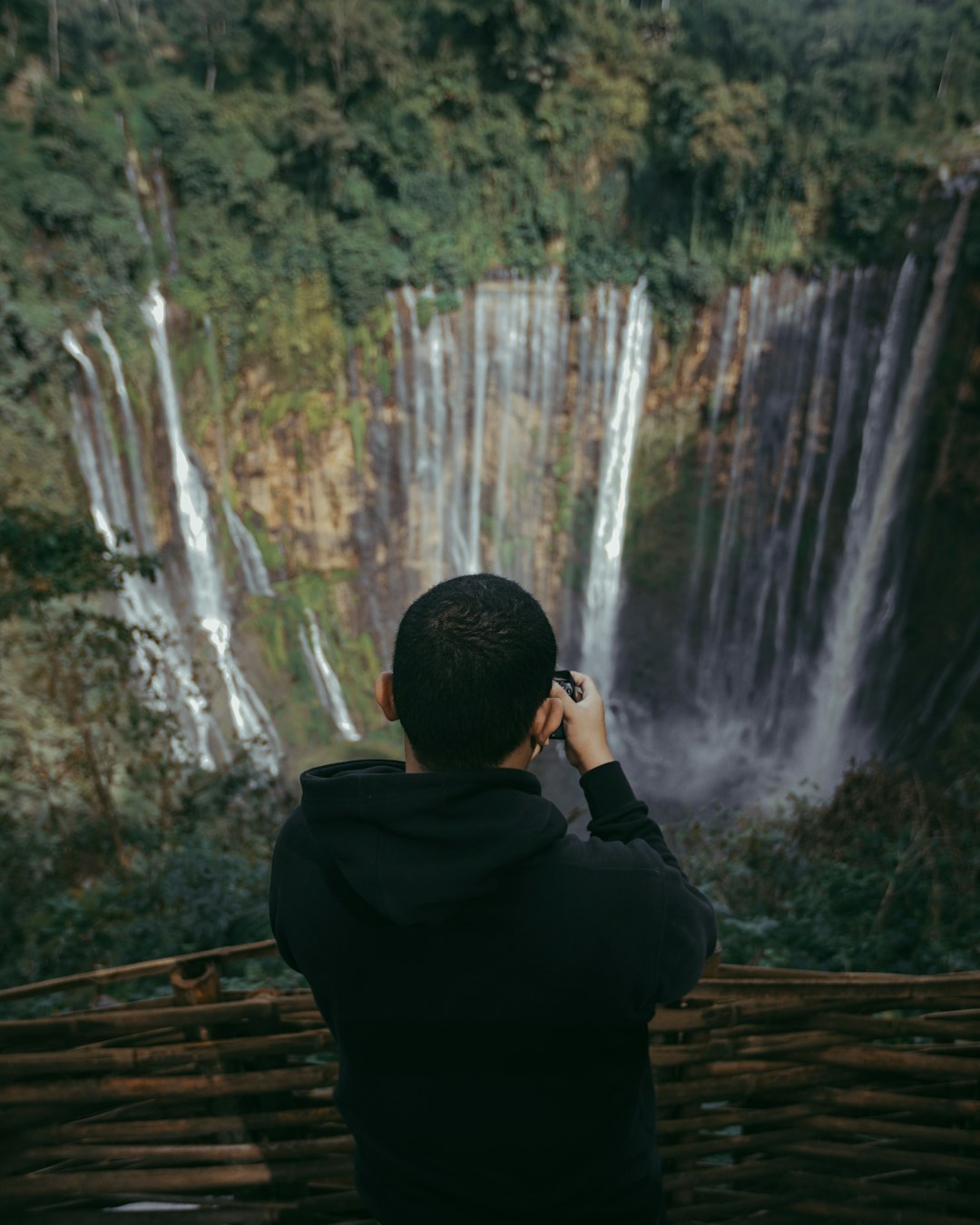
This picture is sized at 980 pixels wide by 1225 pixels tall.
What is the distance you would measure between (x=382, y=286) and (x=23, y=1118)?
40.5 ft

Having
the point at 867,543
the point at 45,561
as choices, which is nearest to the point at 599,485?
the point at 867,543

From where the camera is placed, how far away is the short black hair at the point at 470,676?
3.26 ft

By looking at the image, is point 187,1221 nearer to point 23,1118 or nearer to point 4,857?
point 23,1118

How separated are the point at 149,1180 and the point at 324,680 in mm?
11382

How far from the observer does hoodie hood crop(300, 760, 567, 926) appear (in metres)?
0.90

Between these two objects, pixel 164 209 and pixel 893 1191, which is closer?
pixel 893 1191

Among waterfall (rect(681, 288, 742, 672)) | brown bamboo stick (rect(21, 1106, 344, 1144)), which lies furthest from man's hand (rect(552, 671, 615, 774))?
waterfall (rect(681, 288, 742, 672))

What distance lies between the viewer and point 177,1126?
1.99 m

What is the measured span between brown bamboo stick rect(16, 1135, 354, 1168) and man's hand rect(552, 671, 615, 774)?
144 centimetres

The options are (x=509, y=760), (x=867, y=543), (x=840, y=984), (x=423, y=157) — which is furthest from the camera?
(x=423, y=157)

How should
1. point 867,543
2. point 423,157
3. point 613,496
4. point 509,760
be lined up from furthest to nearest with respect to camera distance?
point 613,496 → point 423,157 → point 867,543 → point 509,760

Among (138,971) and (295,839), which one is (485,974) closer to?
(295,839)

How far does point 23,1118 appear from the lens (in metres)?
1.96

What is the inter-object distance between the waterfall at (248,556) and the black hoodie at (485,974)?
12.4m
